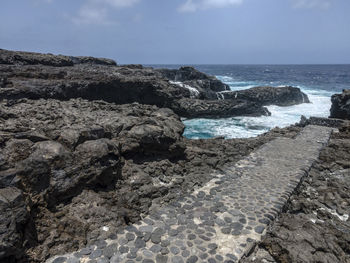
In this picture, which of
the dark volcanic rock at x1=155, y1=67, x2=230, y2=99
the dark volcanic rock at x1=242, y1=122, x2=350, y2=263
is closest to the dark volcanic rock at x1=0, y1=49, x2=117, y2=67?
the dark volcanic rock at x1=155, y1=67, x2=230, y2=99

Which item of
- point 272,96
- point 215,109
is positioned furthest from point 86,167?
point 272,96

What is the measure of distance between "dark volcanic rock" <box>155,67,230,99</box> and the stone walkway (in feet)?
74.5

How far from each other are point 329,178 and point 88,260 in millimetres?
7648

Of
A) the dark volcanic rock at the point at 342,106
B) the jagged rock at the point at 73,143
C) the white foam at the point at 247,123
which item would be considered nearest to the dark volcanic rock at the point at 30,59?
the white foam at the point at 247,123

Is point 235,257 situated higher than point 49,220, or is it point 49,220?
point 49,220

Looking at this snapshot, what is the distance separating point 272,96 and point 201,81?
8.98m

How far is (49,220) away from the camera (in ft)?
17.2

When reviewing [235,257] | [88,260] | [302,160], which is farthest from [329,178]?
[88,260]

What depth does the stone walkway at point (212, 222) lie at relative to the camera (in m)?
4.83

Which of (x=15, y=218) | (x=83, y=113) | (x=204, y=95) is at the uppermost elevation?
(x=83, y=113)

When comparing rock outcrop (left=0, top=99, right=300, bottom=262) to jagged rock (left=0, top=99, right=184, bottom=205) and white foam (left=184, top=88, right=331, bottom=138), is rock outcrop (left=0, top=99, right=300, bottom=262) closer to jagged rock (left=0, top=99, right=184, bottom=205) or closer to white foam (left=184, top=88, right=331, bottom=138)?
jagged rock (left=0, top=99, right=184, bottom=205)

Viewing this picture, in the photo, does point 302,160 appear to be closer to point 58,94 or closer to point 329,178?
point 329,178

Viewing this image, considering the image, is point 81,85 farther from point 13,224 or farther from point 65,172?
point 13,224

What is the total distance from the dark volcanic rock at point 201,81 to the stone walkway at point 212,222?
22.7 meters
